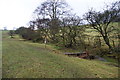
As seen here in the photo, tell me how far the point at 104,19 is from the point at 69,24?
5.71 m

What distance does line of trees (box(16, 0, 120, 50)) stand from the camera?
663 inches

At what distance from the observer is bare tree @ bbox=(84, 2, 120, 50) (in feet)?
53.4

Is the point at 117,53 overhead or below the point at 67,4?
below

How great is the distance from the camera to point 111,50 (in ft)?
51.9

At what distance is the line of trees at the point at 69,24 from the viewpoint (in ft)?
55.2

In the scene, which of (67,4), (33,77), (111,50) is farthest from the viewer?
(67,4)

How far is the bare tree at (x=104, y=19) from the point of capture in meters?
16.3

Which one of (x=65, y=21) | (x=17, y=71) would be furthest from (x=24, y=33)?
(x=17, y=71)

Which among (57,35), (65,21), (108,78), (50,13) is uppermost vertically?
(50,13)

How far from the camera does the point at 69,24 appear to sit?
20.8 meters

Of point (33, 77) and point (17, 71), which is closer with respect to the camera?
point (33, 77)

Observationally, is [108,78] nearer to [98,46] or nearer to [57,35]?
[98,46]

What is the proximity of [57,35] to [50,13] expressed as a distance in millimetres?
7800

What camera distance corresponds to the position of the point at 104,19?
1711 cm
